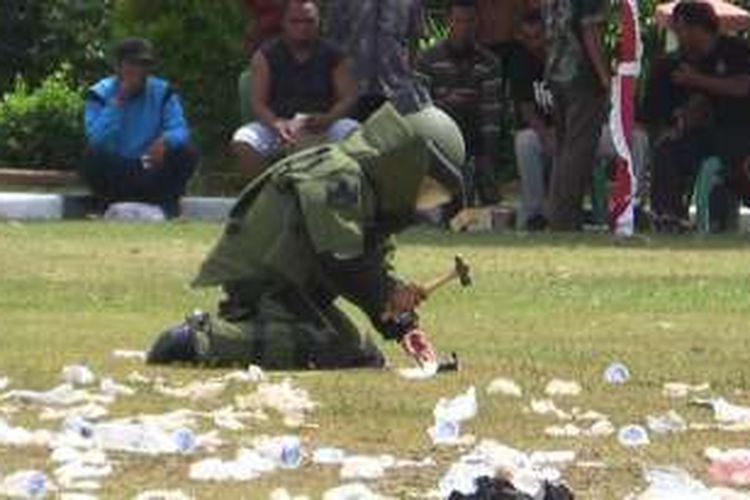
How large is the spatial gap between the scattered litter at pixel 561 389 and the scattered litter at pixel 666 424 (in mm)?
549

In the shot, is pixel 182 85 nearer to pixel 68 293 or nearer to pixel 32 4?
pixel 32 4

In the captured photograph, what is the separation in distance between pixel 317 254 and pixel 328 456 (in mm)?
2177

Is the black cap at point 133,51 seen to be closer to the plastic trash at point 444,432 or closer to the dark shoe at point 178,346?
the dark shoe at point 178,346

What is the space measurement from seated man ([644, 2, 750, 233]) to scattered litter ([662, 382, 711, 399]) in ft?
28.5

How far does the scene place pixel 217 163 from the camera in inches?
836

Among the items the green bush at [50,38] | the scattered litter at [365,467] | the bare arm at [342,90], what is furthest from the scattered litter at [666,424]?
the green bush at [50,38]

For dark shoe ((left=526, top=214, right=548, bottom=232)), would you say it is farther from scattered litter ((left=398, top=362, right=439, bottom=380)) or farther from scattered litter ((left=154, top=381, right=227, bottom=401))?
scattered litter ((left=154, top=381, right=227, bottom=401))

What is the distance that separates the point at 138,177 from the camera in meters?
17.0

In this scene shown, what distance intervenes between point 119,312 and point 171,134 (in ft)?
22.4

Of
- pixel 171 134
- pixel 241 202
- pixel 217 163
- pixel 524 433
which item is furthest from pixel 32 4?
pixel 524 433

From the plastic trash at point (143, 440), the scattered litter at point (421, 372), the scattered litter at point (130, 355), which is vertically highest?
the plastic trash at point (143, 440)

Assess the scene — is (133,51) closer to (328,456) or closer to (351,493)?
(328,456)

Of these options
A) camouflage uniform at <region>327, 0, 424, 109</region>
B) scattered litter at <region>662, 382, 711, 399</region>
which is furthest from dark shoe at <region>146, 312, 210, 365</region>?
camouflage uniform at <region>327, 0, 424, 109</region>

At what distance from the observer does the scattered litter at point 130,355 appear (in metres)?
8.52
